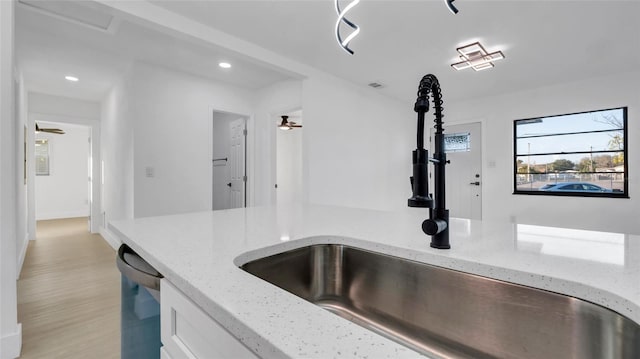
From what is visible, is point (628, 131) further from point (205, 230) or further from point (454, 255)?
point (205, 230)

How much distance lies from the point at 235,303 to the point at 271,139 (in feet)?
13.4

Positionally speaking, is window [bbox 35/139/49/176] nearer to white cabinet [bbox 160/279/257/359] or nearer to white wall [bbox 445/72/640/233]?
white cabinet [bbox 160/279/257/359]

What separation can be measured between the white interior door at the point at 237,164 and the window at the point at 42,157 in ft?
17.4

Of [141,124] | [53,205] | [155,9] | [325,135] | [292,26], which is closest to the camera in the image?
[155,9]

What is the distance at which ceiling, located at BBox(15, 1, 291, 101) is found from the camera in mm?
2725

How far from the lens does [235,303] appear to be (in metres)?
0.46

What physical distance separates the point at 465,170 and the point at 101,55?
19.1 ft

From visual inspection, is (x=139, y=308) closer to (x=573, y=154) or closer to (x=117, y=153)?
(x=117, y=153)

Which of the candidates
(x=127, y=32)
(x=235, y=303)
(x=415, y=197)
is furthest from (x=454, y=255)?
(x=127, y=32)

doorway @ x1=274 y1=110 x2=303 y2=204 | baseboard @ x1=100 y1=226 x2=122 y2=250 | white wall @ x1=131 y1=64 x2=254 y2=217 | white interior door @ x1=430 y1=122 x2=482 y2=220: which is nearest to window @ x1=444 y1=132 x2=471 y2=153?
white interior door @ x1=430 y1=122 x2=482 y2=220

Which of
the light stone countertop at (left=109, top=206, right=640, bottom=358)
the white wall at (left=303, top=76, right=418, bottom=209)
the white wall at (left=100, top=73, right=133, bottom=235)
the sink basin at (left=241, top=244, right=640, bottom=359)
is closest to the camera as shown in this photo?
the light stone countertop at (left=109, top=206, right=640, bottom=358)

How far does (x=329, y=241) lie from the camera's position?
970 mm

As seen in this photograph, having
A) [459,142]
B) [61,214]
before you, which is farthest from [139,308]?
[61,214]

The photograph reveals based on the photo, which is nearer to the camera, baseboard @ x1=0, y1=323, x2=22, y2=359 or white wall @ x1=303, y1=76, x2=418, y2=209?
baseboard @ x1=0, y1=323, x2=22, y2=359
